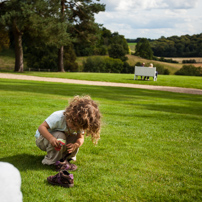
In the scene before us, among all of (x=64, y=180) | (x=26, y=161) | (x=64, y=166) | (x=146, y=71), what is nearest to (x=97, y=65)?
(x=146, y=71)

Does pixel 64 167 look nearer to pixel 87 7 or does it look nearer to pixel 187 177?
pixel 187 177

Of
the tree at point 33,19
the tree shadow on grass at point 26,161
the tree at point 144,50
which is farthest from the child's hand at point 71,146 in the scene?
the tree at point 144,50

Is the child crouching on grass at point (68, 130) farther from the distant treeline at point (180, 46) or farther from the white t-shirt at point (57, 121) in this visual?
the distant treeline at point (180, 46)

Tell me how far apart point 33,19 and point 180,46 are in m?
87.3

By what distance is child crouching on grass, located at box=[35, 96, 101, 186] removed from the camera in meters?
3.24

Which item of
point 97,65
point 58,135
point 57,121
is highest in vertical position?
point 97,65

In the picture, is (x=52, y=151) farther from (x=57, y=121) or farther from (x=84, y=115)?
(x=84, y=115)

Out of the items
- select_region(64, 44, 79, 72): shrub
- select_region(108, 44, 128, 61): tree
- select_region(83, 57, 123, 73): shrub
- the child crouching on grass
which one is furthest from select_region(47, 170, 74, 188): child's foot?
select_region(108, 44, 128, 61): tree

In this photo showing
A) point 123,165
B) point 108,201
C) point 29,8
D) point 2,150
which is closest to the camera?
point 108,201

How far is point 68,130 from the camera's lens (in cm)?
360

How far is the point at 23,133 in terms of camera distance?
5.11m

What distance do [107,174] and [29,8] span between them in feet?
99.4

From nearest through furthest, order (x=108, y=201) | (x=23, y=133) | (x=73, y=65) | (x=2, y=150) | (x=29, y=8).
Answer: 1. (x=108, y=201)
2. (x=2, y=150)
3. (x=23, y=133)
4. (x=29, y=8)
5. (x=73, y=65)

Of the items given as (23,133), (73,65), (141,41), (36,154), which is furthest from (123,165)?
(141,41)
